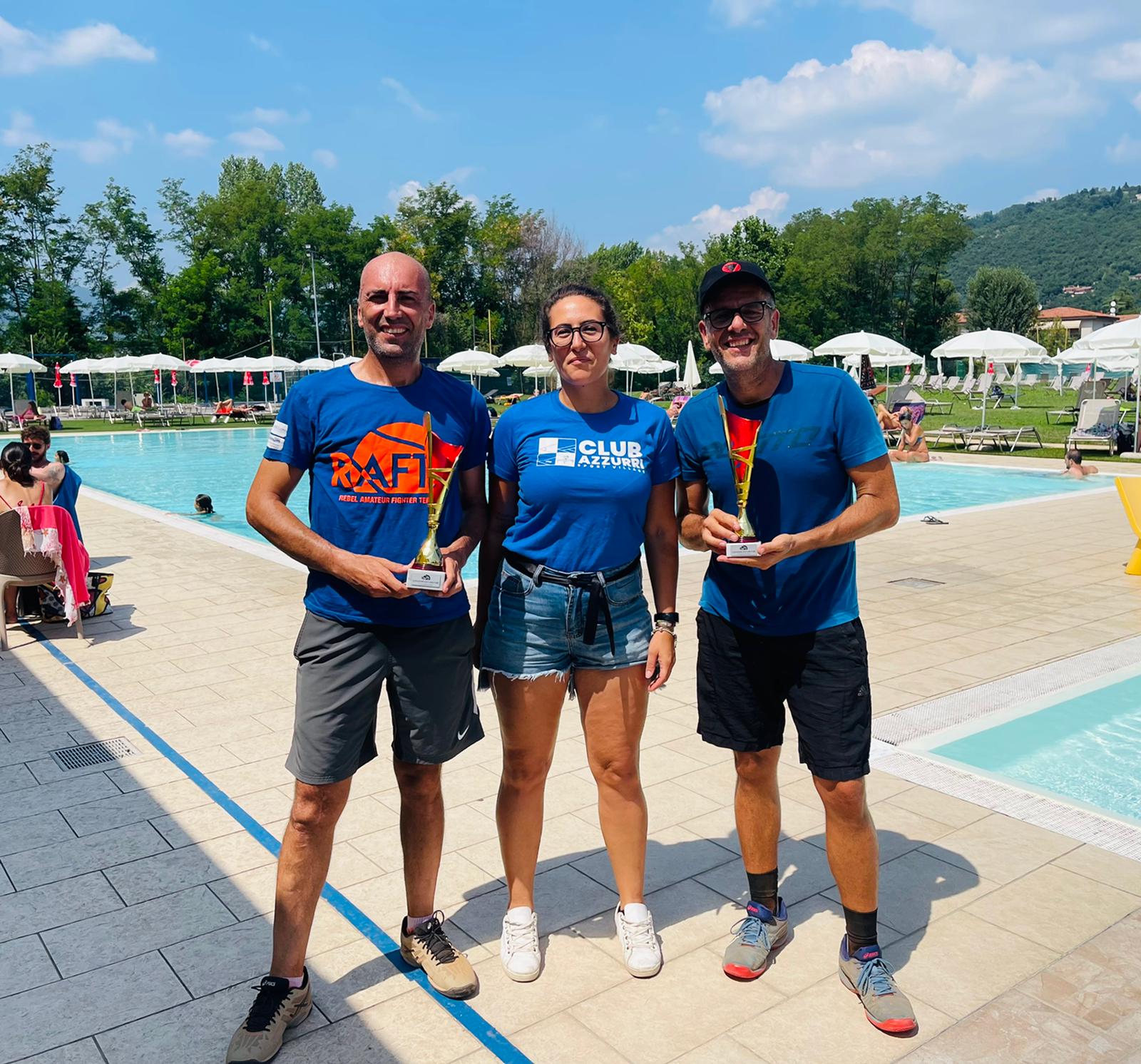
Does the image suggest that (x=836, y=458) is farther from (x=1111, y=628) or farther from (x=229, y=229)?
(x=229, y=229)

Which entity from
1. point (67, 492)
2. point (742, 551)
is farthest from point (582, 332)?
point (67, 492)

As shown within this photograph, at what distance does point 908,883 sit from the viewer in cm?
328

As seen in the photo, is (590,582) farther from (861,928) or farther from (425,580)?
(861,928)

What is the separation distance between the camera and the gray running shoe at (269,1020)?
2363 millimetres

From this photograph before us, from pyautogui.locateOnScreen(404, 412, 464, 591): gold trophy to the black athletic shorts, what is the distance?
0.91m

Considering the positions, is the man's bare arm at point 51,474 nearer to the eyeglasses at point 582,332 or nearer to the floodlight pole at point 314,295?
the eyeglasses at point 582,332

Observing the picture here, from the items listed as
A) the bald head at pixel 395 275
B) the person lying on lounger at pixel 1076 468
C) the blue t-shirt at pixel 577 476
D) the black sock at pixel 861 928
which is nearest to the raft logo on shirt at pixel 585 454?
the blue t-shirt at pixel 577 476

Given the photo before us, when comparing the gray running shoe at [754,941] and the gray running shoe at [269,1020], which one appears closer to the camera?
the gray running shoe at [269,1020]

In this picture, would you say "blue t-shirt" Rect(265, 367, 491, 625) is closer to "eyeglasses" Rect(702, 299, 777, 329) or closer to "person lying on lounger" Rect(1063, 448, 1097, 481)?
"eyeglasses" Rect(702, 299, 777, 329)

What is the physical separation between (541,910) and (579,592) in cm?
120

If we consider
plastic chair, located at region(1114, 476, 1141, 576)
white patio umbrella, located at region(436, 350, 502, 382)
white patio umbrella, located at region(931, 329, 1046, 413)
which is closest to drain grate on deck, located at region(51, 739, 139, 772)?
plastic chair, located at region(1114, 476, 1141, 576)

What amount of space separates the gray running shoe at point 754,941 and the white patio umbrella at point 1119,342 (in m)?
17.2

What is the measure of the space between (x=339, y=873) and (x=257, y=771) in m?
1.12

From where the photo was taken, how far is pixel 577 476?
103 inches
